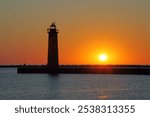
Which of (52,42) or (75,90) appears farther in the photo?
(52,42)

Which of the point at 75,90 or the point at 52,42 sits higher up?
the point at 52,42

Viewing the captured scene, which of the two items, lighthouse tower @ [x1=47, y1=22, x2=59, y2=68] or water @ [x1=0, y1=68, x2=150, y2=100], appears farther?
lighthouse tower @ [x1=47, y1=22, x2=59, y2=68]

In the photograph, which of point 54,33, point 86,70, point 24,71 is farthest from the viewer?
point 24,71

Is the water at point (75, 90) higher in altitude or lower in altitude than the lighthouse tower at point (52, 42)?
lower

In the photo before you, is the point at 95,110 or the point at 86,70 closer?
the point at 95,110

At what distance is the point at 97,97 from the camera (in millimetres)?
36844

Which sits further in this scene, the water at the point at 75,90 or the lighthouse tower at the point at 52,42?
the lighthouse tower at the point at 52,42

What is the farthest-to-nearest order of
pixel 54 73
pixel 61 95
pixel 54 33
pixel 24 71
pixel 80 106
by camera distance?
1. pixel 24 71
2. pixel 54 73
3. pixel 54 33
4. pixel 61 95
5. pixel 80 106

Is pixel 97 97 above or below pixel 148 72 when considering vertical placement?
below

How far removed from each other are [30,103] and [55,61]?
165 feet

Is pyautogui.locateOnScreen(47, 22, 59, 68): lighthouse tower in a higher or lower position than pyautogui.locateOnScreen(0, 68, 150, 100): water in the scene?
higher

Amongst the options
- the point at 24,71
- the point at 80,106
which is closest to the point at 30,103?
the point at 80,106

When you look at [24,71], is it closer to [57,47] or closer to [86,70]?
[86,70]

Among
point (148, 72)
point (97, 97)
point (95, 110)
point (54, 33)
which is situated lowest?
point (95, 110)
